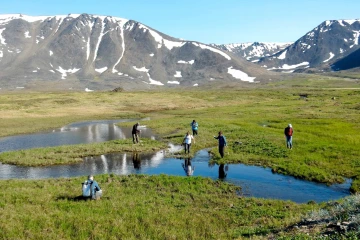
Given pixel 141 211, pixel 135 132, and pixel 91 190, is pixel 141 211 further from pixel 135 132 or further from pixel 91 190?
pixel 135 132

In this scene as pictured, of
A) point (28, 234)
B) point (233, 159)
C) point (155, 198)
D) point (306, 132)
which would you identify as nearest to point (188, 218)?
point (155, 198)

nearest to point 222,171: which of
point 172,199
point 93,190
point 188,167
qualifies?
point 188,167

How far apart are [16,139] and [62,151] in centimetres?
1788

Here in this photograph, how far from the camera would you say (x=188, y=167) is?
33219mm

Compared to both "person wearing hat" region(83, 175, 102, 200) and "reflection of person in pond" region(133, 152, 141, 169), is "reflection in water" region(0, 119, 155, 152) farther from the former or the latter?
"person wearing hat" region(83, 175, 102, 200)

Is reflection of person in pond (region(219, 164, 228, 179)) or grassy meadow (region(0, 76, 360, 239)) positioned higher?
grassy meadow (region(0, 76, 360, 239))

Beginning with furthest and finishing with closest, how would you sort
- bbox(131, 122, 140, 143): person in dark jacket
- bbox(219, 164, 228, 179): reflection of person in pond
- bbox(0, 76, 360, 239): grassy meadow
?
bbox(131, 122, 140, 143): person in dark jacket → bbox(219, 164, 228, 179): reflection of person in pond → bbox(0, 76, 360, 239): grassy meadow

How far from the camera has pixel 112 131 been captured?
62281mm

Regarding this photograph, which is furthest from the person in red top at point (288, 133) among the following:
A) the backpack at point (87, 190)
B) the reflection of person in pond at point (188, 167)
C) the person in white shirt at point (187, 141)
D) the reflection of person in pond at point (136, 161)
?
the backpack at point (87, 190)

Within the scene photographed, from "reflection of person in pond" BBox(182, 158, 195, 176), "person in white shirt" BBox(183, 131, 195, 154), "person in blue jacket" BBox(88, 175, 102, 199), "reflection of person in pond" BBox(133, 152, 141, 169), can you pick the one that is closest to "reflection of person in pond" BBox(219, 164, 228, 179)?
"reflection of person in pond" BBox(182, 158, 195, 176)

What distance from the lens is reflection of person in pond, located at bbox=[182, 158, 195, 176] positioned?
31.2 metres

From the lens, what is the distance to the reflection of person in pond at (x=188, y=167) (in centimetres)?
3119

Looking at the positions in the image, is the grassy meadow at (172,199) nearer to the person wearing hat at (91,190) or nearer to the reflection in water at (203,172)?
the person wearing hat at (91,190)

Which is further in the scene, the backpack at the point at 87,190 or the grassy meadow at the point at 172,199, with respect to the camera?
the backpack at the point at 87,190
